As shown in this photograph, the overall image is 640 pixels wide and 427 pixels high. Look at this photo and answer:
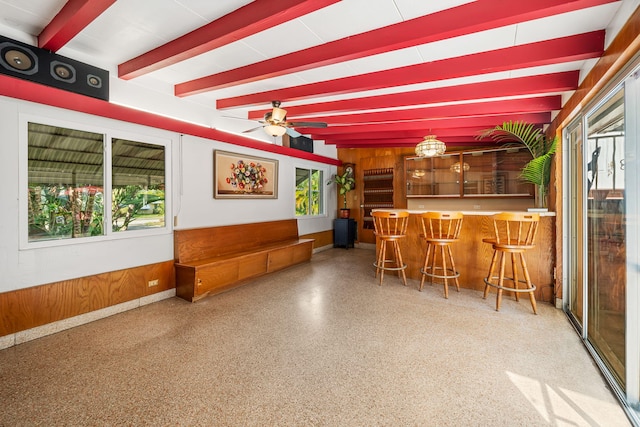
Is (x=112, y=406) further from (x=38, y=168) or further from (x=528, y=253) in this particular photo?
(x=528, y=253)

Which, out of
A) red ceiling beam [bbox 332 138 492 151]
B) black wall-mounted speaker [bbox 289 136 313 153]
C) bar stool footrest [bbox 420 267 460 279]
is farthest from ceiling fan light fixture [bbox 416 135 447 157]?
black wall-mounted speaker [bbox 289 136 313 153]

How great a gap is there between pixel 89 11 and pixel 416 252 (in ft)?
15.8

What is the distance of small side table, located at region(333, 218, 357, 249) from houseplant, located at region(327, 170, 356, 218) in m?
0.26

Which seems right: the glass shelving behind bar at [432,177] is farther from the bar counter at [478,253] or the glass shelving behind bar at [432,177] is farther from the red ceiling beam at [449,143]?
the bar counter at [478,253]

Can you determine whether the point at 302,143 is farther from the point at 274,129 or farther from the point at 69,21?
the point at 69,21

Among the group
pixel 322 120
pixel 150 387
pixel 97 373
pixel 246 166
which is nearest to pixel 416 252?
pixel 322 120

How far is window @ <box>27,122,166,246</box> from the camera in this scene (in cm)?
286

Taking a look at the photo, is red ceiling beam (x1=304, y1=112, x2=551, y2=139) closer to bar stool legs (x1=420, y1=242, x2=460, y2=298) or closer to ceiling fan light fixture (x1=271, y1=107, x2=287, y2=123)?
ceiling fan light fixture (x1=271, y1=107, x2=287, y2=123)

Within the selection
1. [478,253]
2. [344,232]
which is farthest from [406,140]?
[478,253]

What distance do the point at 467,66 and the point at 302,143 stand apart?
4.49m

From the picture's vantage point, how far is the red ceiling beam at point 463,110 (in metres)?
3.62

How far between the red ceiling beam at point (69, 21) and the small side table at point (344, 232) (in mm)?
6399

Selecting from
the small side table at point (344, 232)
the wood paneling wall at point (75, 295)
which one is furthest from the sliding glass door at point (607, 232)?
the small side table at point (344, 232)

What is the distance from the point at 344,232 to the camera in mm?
7859
